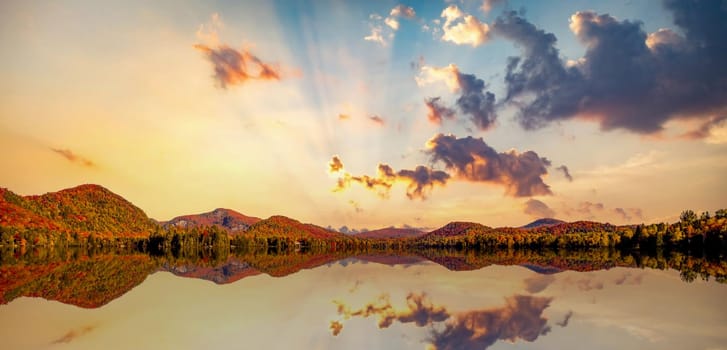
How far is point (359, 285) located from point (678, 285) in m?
23.8

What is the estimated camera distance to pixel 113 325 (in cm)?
1638

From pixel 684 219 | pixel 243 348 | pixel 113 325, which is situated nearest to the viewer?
pixel 243 348

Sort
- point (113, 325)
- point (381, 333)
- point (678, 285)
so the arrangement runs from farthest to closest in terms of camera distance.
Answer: point (678, 285) < point (113, 325) < point (381, 333)

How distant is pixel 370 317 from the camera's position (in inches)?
700

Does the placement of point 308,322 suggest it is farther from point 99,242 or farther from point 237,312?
point 99,242

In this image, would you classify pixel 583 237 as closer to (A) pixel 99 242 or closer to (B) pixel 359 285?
(B) pixel 359 285

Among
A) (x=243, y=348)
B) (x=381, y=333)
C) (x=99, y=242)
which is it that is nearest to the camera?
(x=243, y=348)

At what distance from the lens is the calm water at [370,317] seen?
13.8 metres

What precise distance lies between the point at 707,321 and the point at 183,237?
160 m

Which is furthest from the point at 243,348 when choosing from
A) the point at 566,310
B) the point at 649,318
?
the point at 649,318

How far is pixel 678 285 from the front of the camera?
99.3 ft

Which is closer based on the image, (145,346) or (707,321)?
(145,346)

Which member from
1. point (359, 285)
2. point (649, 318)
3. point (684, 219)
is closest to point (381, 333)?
point (649, 318)

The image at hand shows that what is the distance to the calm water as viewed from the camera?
13.8 meters
